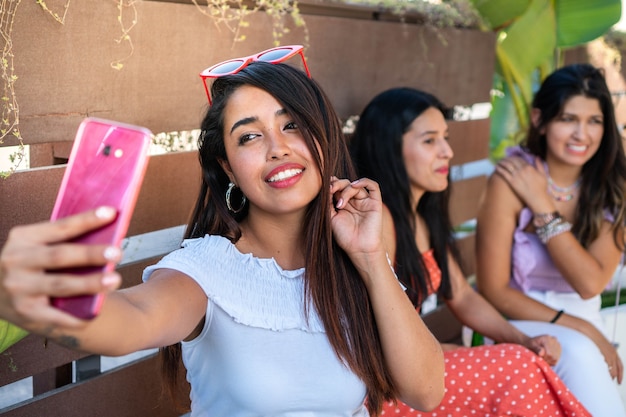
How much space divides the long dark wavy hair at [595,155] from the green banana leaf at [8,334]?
2390 millimetres

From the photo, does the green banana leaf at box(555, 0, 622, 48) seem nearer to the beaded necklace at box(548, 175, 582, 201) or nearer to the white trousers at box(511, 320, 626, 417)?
the beaded necklace at box(548, 175, 582, 201)

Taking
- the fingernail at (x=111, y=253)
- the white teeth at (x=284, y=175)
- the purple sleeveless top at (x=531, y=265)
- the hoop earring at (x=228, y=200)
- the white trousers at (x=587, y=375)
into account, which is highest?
the fingernail at (x=111, y=253)

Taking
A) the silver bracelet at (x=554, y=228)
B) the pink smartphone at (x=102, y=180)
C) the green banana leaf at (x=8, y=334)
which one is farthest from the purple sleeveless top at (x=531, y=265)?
the pink smartphone at (x=102, y=180)

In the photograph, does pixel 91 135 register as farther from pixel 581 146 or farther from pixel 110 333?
pixel 581 146

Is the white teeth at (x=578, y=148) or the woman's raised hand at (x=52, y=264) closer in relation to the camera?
the woman's raised hand at (x=52, y=264)

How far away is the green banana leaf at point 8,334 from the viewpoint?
1.92 meters

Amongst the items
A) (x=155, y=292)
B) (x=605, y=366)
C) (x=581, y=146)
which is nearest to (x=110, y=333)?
(x=155, y=292)

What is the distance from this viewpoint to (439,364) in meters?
1.99

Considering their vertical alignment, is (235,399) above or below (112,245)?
below

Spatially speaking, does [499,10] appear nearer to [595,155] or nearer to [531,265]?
[595,155]

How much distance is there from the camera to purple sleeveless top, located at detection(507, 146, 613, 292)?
3.38 metres

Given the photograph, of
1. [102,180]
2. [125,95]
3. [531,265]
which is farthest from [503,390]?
[102,180]

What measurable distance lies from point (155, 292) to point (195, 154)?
1101mm

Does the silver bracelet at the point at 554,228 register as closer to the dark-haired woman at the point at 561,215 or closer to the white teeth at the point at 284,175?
the dark-haired woman at the point at 561,215
